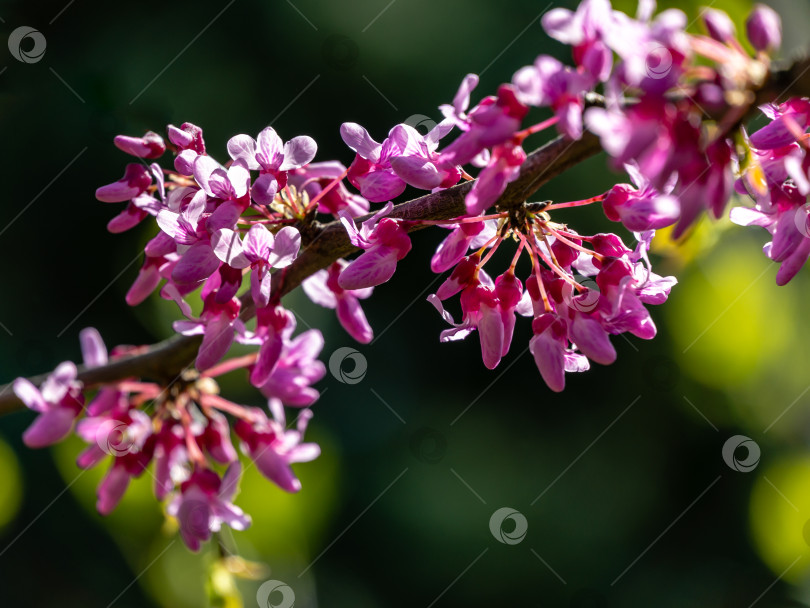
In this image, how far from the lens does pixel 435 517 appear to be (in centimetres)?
372

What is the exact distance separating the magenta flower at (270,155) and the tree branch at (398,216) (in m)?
0.09

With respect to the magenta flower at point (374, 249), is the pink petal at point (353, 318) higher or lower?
lower

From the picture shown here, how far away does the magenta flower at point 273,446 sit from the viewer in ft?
4.33

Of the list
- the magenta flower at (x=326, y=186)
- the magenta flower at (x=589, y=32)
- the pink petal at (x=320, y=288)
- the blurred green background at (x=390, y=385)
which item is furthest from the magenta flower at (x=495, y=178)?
the blurred green background at (x=390, y=385)

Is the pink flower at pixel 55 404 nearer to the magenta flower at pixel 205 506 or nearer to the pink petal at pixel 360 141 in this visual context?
the magenta flower at pixel 205 506

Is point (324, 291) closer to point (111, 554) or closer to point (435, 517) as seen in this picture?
point (435, 517)

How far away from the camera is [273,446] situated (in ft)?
4.41

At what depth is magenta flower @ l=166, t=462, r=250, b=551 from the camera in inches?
50.3

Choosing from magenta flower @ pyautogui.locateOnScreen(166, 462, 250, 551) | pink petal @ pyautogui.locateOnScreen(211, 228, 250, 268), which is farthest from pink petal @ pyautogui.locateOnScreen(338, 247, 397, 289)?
magenta flower @ pyautogui.locateOnScreen(166, 462, 250, 551)

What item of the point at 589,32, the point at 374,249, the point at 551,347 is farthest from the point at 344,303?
the point at 589,32

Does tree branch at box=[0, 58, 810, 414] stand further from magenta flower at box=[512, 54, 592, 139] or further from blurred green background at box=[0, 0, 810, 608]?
blurred green background at box=[0, 0, 810, 608]

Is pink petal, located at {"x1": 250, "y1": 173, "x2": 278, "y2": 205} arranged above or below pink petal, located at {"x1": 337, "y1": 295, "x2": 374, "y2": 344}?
above

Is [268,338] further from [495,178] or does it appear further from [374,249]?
[495,178]

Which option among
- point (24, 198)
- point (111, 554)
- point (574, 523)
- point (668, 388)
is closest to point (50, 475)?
point (111, 554)
